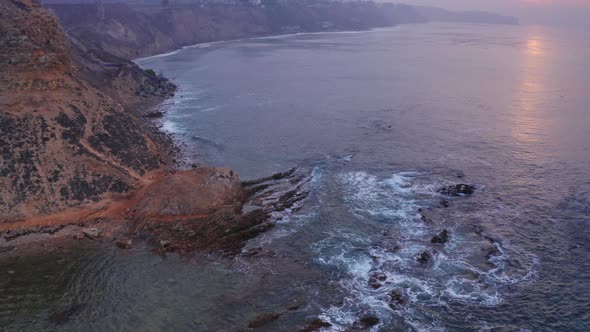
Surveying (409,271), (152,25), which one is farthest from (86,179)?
(152,25)

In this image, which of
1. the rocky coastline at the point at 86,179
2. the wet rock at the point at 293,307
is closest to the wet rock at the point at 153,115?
the rocky coastline at the point at 86,179

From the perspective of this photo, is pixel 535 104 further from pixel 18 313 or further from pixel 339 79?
pixel 18 313

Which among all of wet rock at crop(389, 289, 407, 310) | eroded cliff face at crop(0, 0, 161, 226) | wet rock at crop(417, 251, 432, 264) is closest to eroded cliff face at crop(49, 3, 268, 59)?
eroded cliff face at crop(0, 0, 161, 226)

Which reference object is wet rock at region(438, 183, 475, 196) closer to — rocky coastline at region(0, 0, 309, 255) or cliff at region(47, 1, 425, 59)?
rocky coastline at region(0, 0, 309, 255)

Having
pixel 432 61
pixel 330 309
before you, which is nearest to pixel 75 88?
pixel 330 309

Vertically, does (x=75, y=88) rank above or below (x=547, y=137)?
above

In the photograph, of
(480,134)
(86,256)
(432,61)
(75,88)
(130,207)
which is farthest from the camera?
(432,61)

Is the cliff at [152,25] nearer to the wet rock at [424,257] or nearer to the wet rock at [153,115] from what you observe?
the wet rock at [153,115]
